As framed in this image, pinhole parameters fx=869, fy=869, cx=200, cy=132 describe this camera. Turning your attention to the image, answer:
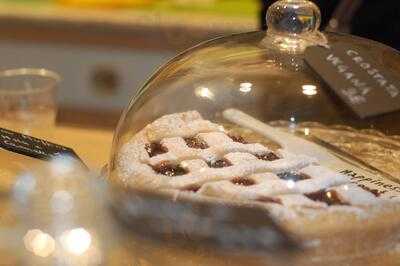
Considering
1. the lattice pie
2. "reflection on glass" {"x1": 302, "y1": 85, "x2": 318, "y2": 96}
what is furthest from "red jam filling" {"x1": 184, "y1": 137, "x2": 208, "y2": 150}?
"reflection on glass" {"x1": 302, "y1": 85, "x2": 318, "y2": 96}

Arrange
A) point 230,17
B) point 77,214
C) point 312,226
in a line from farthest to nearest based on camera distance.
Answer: point 230,17
point 77,214
point 312,226

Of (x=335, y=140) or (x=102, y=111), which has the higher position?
(x=335, y=140)

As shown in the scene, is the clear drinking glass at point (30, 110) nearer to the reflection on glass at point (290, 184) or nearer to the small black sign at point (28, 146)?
the small black sign at point (28, 146)

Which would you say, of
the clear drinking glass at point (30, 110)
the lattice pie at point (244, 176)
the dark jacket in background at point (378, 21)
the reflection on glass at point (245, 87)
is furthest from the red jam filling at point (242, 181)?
the dark jacket in background at point (378, 21)

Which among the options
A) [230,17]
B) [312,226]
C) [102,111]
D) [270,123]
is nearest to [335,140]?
[270,123]

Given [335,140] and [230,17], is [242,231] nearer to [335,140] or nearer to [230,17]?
[335,140]

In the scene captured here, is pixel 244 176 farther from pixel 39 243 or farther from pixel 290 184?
pixel 39 243

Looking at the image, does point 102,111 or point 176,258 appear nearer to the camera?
point 176,258
